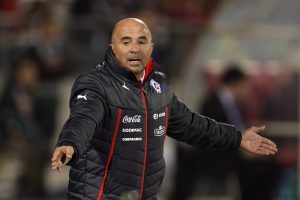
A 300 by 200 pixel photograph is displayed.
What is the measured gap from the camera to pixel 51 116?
35.5 ft

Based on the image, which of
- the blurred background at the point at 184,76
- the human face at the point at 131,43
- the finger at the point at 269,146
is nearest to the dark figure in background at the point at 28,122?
the blurred background at the point at 184,76

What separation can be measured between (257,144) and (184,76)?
5.77 metres

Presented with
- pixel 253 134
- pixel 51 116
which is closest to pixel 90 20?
pixel 51 116

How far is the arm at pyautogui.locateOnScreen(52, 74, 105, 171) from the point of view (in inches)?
185

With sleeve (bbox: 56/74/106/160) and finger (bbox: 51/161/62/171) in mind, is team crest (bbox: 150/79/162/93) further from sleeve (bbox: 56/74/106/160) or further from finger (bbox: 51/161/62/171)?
finger (bbox: 51/161/62/171)

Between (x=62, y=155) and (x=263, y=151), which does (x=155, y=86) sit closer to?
(x=263, y=151)

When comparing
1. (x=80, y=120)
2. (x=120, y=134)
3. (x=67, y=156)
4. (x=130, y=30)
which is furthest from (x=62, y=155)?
(x=130, y=30)

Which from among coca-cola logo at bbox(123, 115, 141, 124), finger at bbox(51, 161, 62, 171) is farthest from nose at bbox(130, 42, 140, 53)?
finger at bbox(51, 161, 62, 171)

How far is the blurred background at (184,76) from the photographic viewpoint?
35.3 feet

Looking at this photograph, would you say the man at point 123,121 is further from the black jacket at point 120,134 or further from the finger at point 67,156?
the finger at point 67,156

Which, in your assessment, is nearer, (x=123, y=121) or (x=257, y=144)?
(x=123, y=121)

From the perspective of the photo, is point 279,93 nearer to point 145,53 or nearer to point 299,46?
point 299,46

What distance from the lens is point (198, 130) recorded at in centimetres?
605

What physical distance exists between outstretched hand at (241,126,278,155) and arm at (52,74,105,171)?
3.95 feet
